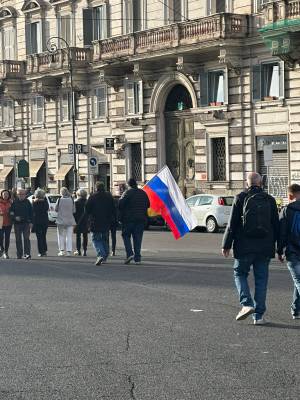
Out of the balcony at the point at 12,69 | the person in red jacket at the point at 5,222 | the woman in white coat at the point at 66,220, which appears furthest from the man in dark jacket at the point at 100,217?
the balcony at the point at 12,69

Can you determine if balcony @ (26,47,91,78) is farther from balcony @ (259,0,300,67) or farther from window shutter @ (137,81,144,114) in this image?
balcony @ (259,0,300,67)

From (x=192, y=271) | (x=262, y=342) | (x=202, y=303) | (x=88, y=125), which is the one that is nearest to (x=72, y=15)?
(x=88, y=125)

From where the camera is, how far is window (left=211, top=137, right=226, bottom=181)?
40.1m

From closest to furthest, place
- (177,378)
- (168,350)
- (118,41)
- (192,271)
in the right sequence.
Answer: (177,378)
(168,350)
(192,271)
(118,41)

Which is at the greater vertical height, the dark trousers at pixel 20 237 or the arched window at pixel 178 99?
the arched window at pixel 178 99

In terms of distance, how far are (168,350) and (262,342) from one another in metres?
1.12

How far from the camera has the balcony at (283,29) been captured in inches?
1342

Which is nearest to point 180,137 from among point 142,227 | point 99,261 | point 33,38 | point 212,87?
point 212,87

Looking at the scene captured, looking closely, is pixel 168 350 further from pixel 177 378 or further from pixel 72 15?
pixel 72 15

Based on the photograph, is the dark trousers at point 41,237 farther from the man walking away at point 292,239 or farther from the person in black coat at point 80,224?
the man walking away at point 292,239

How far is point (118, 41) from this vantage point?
4412 cm

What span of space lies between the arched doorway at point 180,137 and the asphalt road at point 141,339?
23571 mm

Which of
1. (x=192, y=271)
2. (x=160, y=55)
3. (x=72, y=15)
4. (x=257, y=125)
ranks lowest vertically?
(x=192, y=271)

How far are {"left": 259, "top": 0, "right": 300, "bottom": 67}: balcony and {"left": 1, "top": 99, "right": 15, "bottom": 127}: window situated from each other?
23.0m
